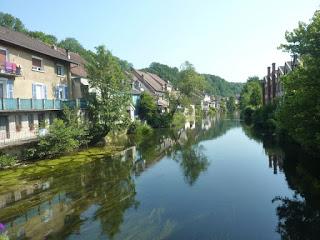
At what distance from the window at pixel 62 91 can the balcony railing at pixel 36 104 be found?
1718 mm

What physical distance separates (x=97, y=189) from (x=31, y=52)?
1836 centimetres

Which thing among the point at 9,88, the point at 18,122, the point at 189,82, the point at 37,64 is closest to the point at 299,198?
the point at 18,122

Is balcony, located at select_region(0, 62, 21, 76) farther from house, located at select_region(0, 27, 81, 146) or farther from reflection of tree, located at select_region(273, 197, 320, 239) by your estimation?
reflection of tree, located at select_region(273, 197, 320, 239)

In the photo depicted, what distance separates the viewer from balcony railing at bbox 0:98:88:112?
27.5 metres

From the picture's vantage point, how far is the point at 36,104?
3141cm

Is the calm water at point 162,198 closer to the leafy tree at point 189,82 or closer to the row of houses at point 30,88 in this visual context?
the row of houses at point 30,88

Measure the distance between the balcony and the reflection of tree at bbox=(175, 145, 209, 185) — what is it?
15.4m

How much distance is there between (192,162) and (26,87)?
1622 cm

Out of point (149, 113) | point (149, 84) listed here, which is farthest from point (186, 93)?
point (149, 113)

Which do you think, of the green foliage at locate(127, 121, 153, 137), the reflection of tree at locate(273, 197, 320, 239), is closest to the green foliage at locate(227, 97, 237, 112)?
the green foliage at locate(127, 121, 153, 137)

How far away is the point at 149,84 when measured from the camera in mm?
86125

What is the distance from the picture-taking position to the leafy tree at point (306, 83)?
61.9ft

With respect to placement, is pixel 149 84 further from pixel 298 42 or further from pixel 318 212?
pixel 318 212

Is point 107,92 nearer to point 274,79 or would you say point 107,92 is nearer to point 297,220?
point 297,220
